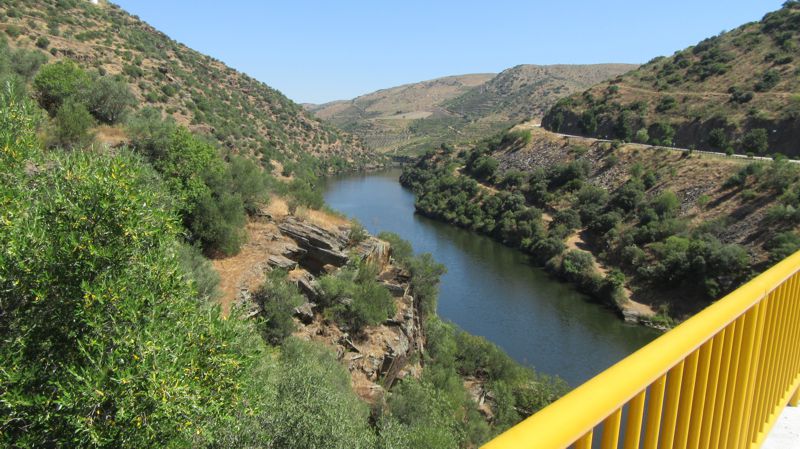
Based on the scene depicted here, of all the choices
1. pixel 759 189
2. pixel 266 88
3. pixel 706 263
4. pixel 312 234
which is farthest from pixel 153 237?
pixel 266 88

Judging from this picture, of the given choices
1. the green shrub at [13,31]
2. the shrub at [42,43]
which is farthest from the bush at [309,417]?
the green shrub at [13,31]

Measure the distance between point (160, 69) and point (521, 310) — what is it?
39001 mm

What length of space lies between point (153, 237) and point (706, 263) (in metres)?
36.3

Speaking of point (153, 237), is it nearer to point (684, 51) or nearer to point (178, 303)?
point (178, 303)

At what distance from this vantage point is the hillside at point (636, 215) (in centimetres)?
3378

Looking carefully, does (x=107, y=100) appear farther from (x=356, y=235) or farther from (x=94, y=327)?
(x=94, y=327)

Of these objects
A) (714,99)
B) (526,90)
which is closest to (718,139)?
(714,99)

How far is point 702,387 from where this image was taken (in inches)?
77.7

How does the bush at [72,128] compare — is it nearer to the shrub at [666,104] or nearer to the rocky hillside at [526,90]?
the shrub at [666,104]

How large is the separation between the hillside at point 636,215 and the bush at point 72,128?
33.1 m

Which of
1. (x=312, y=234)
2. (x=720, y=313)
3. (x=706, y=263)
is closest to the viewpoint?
(x=720, y=313)

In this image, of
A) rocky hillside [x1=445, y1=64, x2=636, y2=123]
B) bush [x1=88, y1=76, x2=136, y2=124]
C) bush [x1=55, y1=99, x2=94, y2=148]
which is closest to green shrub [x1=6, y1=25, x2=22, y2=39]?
bush [x1=88, y1=76, x2=136, y2=124]

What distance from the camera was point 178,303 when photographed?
284 inches

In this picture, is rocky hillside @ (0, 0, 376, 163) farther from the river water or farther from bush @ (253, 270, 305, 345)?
bush @ (253, 270, 305, 345)
